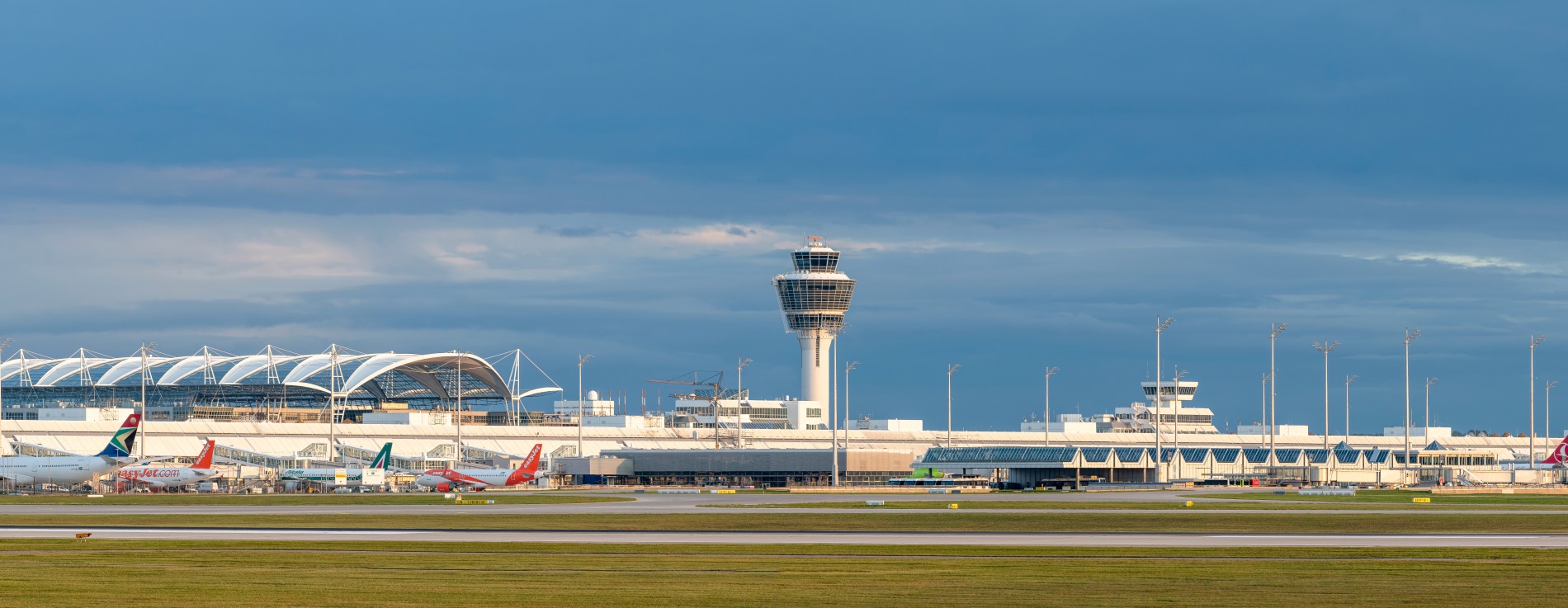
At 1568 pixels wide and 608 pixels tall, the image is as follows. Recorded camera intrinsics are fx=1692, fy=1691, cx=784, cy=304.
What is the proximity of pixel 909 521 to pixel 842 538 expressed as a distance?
40.5 feet

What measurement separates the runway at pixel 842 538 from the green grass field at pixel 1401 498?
40934mm

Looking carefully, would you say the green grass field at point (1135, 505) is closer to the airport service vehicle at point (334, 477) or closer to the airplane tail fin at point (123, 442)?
the airplane tail fin at point (123, 442)

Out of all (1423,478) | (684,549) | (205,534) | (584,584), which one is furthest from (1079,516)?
(1423,478)

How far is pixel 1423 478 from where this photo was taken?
175250 millimetres

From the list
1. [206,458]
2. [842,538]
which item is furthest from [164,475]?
[842,538]

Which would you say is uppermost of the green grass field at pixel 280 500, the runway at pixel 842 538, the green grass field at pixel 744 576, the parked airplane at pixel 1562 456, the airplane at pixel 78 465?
the green grass field at pixel 744 576

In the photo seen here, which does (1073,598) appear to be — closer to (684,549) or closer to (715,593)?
(715,593)

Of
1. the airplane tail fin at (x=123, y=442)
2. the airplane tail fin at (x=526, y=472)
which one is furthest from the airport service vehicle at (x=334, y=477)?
the airplane tail fin at (x=123, y=442)

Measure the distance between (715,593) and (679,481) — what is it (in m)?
139

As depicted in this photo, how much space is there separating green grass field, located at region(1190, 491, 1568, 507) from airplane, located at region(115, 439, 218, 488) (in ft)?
236

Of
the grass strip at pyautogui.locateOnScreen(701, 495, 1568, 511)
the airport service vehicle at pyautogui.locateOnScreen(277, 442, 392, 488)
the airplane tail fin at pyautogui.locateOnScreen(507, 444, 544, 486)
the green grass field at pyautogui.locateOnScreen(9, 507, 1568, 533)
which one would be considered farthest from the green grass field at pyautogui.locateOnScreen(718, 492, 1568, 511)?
the airport service vehicle at pyautogui.locateOnScreen(277, 442, 392, 488)

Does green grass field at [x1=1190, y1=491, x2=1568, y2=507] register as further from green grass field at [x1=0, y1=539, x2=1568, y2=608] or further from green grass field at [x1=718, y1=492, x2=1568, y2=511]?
green grass field at [x1=0, y1=539, x2=1568, y2=608]

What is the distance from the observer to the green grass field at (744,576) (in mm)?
31266

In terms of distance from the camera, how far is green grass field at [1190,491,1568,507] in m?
94.1
